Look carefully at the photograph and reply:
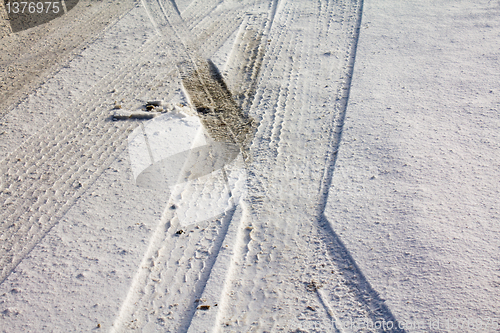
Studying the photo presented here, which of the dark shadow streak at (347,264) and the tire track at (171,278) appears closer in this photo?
the dark shadow streak at (347,264)

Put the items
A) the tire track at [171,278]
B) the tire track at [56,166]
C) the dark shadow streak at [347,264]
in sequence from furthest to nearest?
the tire track at [56,166], the tire track at [171,278], the dark shadow streak at [347,264]

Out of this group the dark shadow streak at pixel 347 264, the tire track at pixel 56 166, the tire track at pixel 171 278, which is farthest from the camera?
the tire track at pixel 56 166

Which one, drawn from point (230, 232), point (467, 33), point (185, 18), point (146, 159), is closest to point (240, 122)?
point (146, 159)

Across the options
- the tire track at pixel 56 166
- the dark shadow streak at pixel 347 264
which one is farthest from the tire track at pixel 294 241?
the tire track at pixel 56 166

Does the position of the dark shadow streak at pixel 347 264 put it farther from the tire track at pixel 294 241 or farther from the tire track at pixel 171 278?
the tire track at pixel 171 278

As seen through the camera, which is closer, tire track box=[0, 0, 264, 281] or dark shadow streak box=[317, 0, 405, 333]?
dark shadow streak box=[317, 0, 405, 333]

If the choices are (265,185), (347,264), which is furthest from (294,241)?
(265,185)

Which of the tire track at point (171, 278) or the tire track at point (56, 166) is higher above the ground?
the tire track at point (56, 166)

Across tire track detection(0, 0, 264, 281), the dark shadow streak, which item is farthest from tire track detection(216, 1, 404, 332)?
tire track detection(0, 0, 264, 281)

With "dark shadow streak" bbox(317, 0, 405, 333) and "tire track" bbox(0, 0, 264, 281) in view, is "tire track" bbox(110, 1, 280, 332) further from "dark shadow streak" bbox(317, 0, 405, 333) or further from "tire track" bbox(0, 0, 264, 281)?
"tire track" bbox(0, 0, 264, 281)

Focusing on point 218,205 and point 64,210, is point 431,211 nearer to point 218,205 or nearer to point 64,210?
point 218,205
